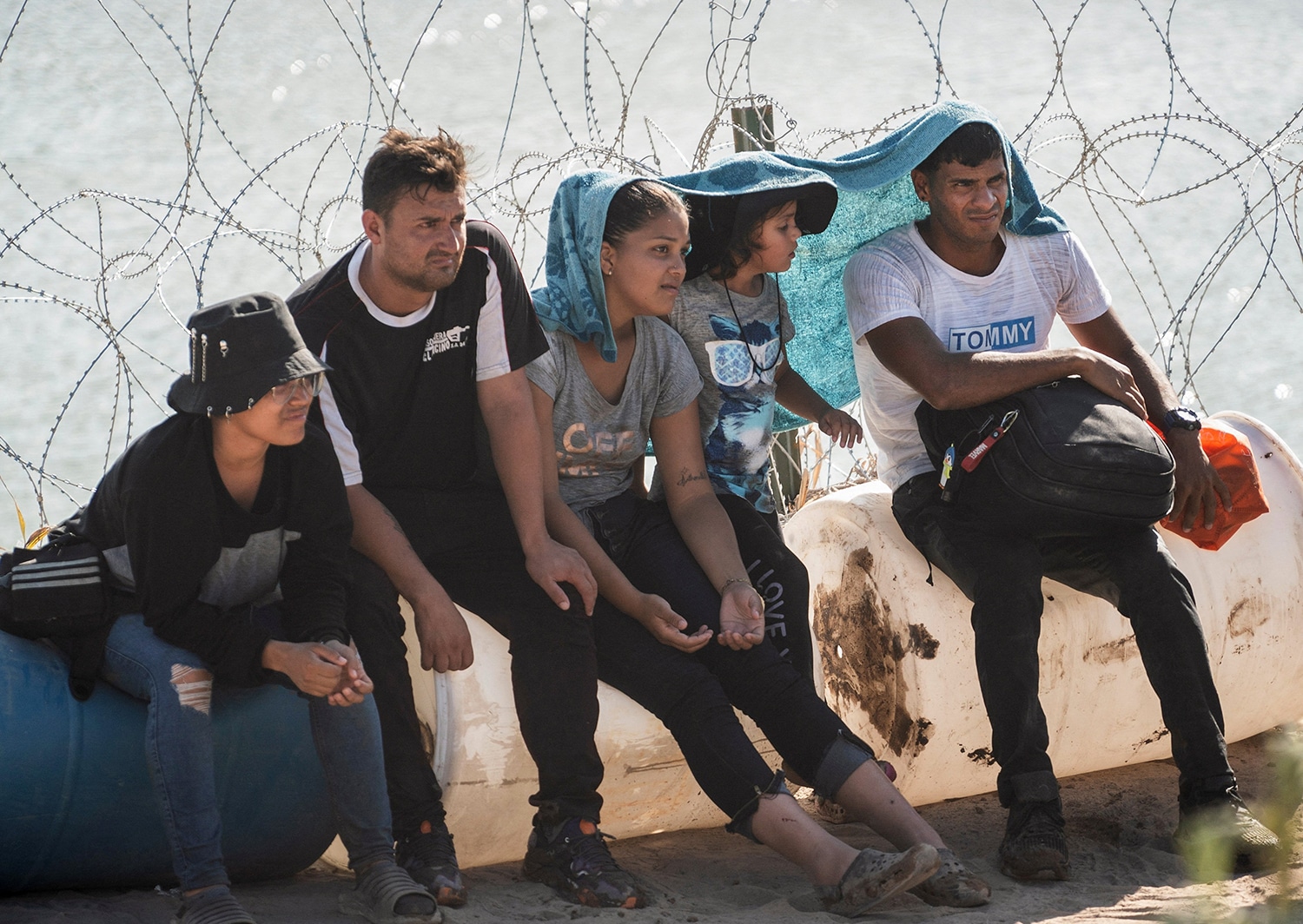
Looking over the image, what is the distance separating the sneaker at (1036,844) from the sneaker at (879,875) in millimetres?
370

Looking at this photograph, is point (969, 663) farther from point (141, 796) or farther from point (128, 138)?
point (128, 138)

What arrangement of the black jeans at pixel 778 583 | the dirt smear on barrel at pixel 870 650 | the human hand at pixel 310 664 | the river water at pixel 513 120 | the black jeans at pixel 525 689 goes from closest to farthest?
the human hand at pixel 310 664, the black jeans at pixel 525 689, the black jeans at pixel 778 583, the dirt smear on barrel at pixel 870 650, the river water at pixel 513 120

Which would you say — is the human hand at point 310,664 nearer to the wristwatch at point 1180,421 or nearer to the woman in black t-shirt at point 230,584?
the woman in black t-shirt at point 230,584

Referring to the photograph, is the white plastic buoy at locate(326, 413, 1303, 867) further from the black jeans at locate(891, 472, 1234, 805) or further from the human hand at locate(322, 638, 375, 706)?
the human hand at locate(322, 638, 375, 706)

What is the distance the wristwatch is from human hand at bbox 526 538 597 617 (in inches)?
58.5

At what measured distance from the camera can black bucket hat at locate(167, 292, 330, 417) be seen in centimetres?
245

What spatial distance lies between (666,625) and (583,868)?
54 cm

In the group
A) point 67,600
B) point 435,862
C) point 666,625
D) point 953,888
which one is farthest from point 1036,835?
point 67,600

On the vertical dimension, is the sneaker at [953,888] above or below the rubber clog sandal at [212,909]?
below

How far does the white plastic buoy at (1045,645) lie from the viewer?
328cm

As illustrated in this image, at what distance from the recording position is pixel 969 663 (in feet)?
10.8

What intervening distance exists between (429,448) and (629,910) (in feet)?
3.57

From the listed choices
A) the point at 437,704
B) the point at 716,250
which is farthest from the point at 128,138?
the point at 437,704

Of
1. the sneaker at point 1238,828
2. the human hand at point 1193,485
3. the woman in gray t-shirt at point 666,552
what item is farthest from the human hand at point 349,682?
the human hand at point 1193,485
